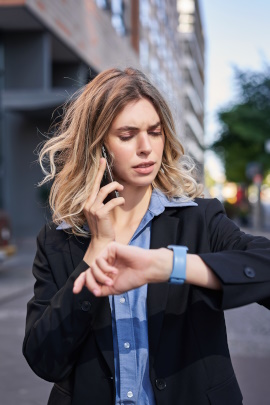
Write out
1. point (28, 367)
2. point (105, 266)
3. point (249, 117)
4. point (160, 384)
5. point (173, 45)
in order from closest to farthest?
point (105, 266), point (160, 384), point (28, 367), point (249, 117), point (173, 45)

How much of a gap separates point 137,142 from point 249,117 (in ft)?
75.4

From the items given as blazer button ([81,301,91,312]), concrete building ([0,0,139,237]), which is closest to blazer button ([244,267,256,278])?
blazer button ([81,301,91,312])

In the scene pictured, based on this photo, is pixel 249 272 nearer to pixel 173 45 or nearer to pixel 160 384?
pixel 160 384

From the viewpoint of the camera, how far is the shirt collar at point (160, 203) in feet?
6.11

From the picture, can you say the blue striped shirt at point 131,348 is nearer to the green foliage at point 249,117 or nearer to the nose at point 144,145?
the nose at point 144,145

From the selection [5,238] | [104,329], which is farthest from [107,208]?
[5,238]

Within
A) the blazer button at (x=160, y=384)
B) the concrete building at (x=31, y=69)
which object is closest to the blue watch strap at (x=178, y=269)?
the blazer button at (x=160, y=384)

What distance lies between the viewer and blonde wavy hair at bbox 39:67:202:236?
1.85m

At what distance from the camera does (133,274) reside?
1461 millimetres

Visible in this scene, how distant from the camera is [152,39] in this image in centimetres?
4147

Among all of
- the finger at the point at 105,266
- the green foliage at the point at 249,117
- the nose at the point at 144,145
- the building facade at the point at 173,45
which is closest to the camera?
the finger at the point at 105,266

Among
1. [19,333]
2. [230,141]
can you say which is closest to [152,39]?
[230,141]

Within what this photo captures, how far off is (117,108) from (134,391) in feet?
2.62

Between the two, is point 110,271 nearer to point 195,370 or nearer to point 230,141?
point 195,370
